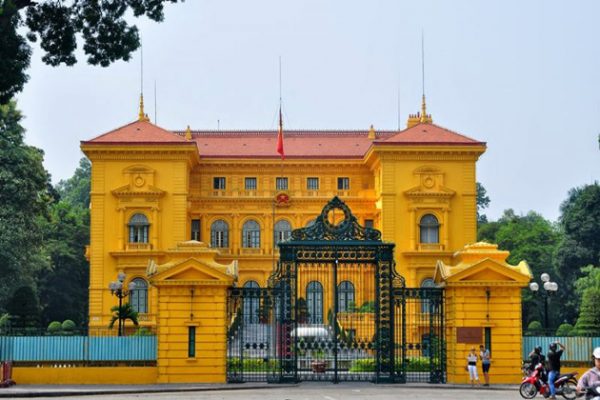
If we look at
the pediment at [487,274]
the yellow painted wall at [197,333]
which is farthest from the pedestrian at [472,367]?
the yellow painted wall at [197,333]

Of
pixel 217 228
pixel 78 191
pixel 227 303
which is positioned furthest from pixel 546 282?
pixel 78 191

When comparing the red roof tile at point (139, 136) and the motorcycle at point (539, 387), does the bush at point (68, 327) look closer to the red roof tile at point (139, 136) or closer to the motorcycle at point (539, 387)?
the red roof tile at point (139, 136)

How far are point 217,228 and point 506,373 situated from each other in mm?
40159

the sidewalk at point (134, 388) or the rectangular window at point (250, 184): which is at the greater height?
the rectangular window at point (250, 184)

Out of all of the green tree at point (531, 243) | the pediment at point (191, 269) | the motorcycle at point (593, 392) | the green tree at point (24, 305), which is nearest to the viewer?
the motorcycle at point (593, 392)

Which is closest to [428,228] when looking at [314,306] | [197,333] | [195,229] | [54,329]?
[195,229]

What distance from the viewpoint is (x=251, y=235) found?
230ft

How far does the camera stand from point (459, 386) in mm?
30922

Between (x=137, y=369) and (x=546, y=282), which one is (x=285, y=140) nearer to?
(x=546, y=282)

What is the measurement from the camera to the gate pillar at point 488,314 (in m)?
31.6

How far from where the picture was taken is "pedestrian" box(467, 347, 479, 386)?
101 feet

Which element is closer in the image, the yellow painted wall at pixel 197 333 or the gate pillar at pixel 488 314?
the yellow painted wall at pixel 197 333

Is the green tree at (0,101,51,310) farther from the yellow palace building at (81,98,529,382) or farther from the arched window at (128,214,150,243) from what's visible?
the arched window at (128,214,150,243)

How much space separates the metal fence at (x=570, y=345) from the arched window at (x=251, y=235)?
127ft
